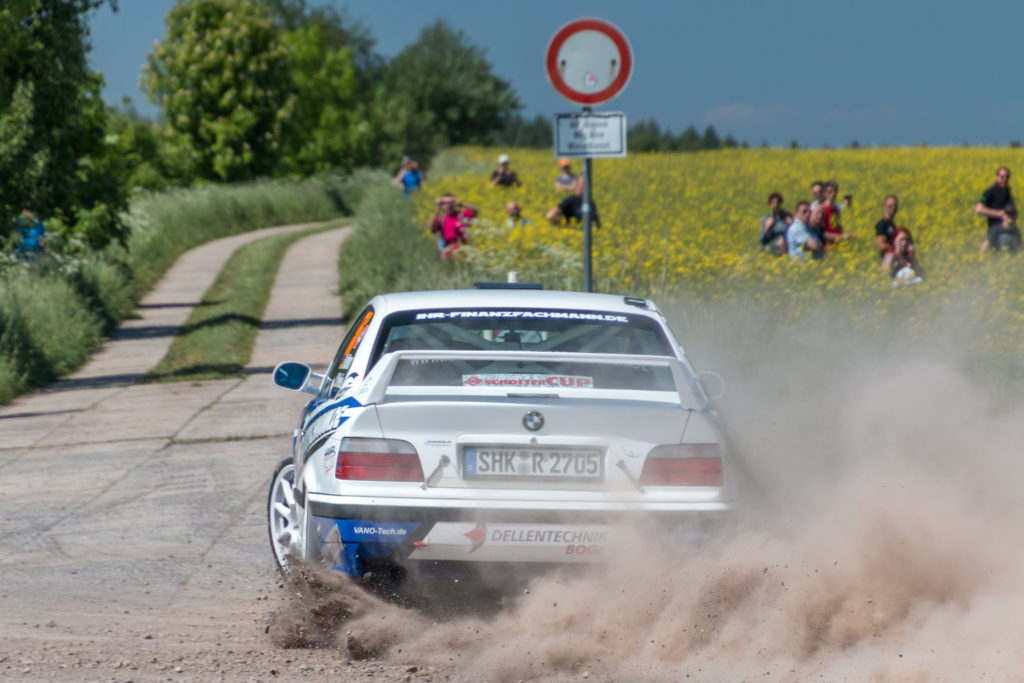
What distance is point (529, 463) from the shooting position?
5297mm

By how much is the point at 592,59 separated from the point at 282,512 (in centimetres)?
428

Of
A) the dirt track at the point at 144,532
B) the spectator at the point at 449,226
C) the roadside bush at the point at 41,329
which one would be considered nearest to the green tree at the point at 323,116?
the spectator at the point at 449,226

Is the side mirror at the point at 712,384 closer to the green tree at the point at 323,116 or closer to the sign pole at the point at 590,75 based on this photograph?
the sign pole at the point at 590,75

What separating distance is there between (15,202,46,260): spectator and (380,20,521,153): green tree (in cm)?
8258

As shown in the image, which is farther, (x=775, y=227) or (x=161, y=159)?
(x=161, y=159)

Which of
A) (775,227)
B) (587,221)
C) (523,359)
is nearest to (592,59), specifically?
(587,221)

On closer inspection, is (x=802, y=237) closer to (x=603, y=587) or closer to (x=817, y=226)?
(x=817, y=226)

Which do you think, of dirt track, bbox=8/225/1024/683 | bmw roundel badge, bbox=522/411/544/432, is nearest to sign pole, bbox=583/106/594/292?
dirt track, bbox=8/225/1024/683

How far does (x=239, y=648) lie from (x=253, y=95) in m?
58.5

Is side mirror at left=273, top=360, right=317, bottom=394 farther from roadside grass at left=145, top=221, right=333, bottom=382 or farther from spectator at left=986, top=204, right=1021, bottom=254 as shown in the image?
spectator at left=986, top=204, right=1021, bottom=254

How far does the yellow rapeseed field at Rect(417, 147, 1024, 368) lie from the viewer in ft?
44.4

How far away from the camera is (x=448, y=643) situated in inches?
209

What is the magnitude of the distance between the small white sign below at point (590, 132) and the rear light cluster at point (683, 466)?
14.7 ft

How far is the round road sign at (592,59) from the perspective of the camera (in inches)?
376
